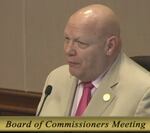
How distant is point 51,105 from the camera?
2100mm

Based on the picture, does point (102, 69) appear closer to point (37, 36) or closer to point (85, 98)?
point (85, 98)

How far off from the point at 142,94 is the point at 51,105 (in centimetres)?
48

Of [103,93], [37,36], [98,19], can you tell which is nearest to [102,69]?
[103,93]

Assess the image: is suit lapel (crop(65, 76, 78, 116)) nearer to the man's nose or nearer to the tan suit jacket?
the tan suit jacket

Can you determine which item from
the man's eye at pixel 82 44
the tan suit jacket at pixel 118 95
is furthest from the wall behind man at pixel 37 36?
the man's eye at pixel 82 44

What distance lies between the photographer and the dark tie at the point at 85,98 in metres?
1.96

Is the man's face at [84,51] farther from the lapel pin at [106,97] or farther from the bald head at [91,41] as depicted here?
the lapel pin at [106,97]

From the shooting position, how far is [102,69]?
77.8 inches

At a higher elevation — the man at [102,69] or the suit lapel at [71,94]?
the man at [102,69]

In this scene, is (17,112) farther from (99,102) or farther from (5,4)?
(99,102)

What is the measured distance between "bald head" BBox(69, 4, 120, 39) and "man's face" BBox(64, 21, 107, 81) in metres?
0.02

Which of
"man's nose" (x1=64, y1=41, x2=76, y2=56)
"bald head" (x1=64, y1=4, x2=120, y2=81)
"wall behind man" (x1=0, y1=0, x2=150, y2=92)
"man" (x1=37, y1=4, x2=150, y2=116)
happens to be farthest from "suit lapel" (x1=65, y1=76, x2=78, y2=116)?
"wall behind man" (x1=0, y1=0, x2=150, y2=92)

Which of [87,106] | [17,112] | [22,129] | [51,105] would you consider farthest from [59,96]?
[17,112]

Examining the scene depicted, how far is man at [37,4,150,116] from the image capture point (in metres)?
1.87
